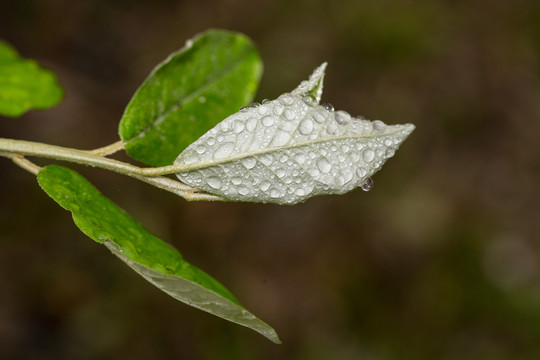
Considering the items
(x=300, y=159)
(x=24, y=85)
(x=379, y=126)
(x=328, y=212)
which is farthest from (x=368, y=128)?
(x=328, y=212)

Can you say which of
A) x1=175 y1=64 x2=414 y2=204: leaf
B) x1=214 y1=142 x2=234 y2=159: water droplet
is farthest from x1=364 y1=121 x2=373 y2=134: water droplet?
x1=214 y1=142 x2=234 y2=159: water droplet

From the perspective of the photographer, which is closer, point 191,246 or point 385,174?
point 191,246

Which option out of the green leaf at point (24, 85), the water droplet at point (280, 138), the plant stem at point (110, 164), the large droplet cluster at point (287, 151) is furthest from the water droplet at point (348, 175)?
the green leaf at point (24, 85)

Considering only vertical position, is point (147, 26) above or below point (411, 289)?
above

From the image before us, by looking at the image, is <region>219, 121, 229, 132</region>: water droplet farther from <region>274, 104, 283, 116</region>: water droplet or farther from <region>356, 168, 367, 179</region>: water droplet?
<region>356, 168, 367, 179</region>: water droplet

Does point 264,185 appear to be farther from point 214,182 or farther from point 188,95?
point 188,95

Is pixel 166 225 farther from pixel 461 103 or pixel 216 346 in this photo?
pixel 461 103

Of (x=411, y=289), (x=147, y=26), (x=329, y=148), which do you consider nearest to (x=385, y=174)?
(x=411, y=289)
